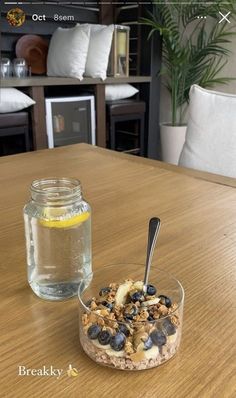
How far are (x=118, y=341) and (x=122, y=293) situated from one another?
7 centimetres

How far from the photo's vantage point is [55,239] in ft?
1.72

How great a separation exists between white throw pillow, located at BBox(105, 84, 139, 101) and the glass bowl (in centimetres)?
260

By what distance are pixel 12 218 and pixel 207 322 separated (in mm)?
445

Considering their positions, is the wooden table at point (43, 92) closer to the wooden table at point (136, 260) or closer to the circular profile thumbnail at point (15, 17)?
the circular profile thumbnail at point (15, 17)

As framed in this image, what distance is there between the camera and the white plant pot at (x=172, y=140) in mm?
3035

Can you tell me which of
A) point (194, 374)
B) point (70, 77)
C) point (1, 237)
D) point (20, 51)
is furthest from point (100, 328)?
point (20, 51)

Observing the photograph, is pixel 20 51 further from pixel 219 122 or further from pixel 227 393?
pixel 227 393

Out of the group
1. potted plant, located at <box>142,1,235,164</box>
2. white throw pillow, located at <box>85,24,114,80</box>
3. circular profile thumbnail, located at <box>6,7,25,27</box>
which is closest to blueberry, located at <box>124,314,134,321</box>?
white throw pillow, located at <box>85,24,114,80</box>

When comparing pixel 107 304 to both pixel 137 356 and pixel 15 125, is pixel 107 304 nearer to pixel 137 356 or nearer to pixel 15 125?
pixel 137 356

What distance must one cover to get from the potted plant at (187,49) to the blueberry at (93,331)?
107 inches

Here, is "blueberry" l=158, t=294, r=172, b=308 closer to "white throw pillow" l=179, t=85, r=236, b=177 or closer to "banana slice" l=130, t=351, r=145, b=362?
"banana slice" l=130, t=351, r=145, b=362

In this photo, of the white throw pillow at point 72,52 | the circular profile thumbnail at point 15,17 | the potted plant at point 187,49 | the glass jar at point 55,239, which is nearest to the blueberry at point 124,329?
the glass jar at point 55,239

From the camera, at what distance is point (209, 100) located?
1.25 metres

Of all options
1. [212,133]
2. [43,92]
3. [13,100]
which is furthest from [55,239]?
[43,92]
